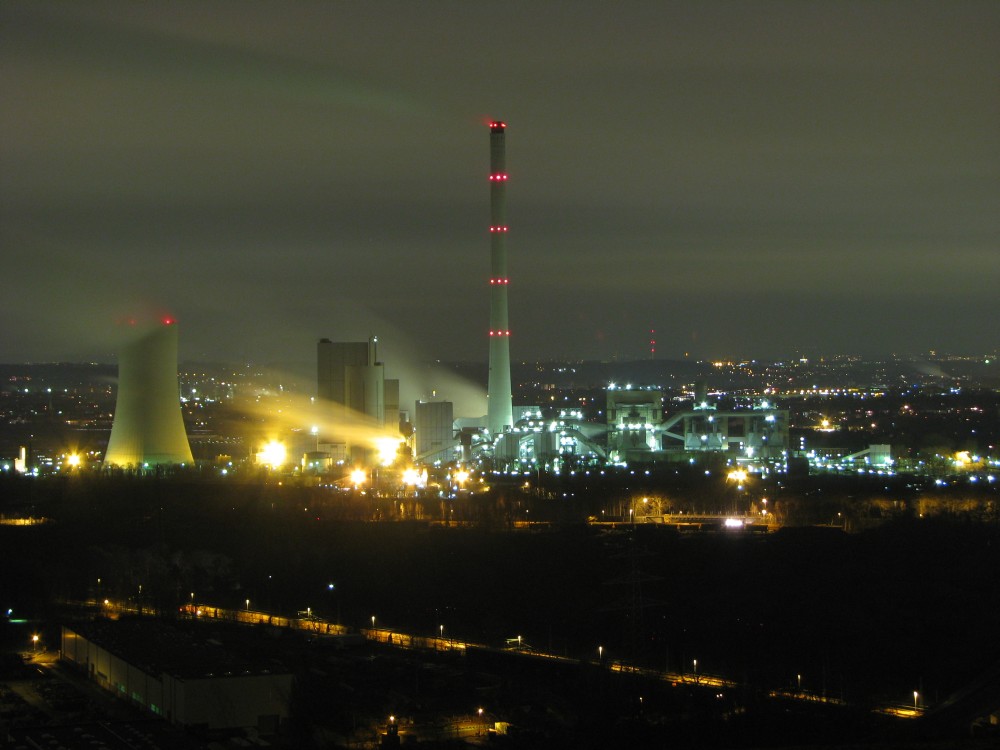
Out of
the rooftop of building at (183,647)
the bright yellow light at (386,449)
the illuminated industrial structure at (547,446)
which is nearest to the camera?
the rooftop of building at (183,647)

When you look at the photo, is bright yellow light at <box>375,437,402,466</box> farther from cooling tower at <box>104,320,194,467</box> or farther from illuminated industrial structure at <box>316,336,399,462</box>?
cooling tower at <box>104,320,194,467</box>

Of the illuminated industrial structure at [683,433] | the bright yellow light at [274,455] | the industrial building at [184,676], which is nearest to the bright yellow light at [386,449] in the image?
the bright yellow light at [274,455]

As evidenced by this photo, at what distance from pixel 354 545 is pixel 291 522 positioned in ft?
6.55

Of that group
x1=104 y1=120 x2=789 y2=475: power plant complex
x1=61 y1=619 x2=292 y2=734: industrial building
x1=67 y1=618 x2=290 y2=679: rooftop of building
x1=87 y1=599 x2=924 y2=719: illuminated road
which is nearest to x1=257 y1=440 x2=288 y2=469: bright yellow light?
x1=104 y1=120 x2=789 y2=475: power plant complex

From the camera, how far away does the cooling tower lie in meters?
25.4

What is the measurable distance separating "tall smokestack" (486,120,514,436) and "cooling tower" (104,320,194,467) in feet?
24.6

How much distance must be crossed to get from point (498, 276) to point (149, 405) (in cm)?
889

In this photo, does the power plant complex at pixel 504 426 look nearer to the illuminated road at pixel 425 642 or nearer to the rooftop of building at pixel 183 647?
the illuminated road at pixel 425 642

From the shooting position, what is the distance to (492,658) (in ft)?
53.3

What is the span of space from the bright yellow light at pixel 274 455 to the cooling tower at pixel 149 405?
3.86 m

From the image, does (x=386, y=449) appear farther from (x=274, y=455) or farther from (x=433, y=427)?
(x=274, y=455)

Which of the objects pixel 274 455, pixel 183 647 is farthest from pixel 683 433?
pixel 183 647

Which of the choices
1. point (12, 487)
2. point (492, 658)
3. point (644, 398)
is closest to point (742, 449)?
point (644, 398)

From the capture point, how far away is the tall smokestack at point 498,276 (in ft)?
105
